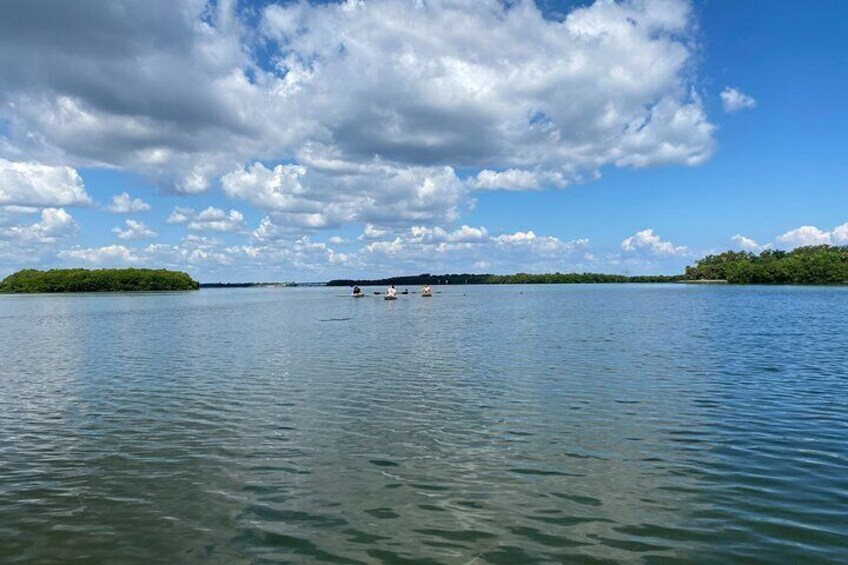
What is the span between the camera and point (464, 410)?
21.2 m

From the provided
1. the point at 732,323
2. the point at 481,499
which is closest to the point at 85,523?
the point at 481,499

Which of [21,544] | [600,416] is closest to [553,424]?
[600,416]

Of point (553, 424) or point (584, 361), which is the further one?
point (584, 361)

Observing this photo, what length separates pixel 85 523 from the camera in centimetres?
1153

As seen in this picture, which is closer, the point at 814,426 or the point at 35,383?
the point at 814,426

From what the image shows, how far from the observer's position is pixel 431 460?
1527cm

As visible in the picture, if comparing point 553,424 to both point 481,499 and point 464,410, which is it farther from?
point 481,499

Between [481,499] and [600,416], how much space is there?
28.2ft

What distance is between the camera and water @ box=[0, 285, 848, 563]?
10.4 meters

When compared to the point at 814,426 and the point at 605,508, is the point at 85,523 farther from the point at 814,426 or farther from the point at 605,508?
the point at 814,426

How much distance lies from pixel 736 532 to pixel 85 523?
39.2 feet

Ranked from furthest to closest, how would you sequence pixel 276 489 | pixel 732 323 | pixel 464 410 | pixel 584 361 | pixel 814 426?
pixel 732 323 < pixel 584 361 < pixel 464 410 < pixel 814 426 < pixel 276 489

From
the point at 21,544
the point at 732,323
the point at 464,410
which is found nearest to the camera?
the point at 21,544

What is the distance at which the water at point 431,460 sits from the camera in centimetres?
1045
